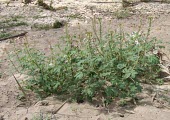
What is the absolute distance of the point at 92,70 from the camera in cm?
394

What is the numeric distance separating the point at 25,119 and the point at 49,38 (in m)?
2.55

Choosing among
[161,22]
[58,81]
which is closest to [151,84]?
[58,81]

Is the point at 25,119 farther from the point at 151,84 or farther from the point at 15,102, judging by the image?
the point at 151,84

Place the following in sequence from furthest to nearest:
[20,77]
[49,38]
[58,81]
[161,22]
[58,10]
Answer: [58,10] → [161,22] → [49,38] → [20,77] → [58,81]

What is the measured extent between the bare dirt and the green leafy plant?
147 mm

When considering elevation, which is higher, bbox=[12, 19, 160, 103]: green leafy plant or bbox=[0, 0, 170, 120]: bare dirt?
bbox=[12, 19, 160, 103]: green leafy plant

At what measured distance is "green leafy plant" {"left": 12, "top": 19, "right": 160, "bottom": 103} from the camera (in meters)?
3.90

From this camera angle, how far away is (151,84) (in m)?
4.33

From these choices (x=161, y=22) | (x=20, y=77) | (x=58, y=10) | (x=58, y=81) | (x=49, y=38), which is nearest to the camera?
Result: (x=58, y=81)

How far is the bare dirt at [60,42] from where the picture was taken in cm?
383

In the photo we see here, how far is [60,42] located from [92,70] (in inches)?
81.8

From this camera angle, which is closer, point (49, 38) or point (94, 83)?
point (94, 83)

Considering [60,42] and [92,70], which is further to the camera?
[60,42]

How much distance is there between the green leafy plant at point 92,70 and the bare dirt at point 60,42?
0.15 meters
